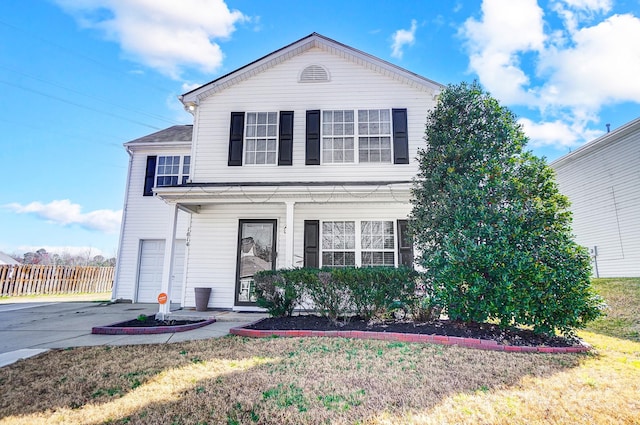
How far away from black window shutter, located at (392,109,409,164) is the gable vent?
7.21 ft

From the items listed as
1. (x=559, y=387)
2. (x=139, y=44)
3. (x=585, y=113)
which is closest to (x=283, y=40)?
(x=139, y=44)

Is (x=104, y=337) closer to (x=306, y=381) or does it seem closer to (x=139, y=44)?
(x=306, y=381)

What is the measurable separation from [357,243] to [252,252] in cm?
279

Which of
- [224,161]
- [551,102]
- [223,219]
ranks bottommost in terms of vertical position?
[223,219]

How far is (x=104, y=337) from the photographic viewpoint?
17.4 feet

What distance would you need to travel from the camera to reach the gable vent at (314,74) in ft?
28.8

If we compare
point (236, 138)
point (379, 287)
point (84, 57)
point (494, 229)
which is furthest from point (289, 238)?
point (84, 57)

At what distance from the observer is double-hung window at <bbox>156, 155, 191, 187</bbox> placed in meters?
10.9

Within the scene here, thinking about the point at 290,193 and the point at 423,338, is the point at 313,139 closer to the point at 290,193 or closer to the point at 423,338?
the point at 290,193

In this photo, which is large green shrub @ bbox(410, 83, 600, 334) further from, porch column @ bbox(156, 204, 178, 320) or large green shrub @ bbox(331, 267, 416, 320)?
porch column @ bbox(156, 204, 178, 320)

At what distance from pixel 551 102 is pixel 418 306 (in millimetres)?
15105

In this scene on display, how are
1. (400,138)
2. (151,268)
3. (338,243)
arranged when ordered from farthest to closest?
(151,268) < (400,138) < (338,243)

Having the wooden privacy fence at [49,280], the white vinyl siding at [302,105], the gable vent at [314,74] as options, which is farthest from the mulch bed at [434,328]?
the wooden privacy fence at [49,280]

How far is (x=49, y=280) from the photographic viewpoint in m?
15.1
